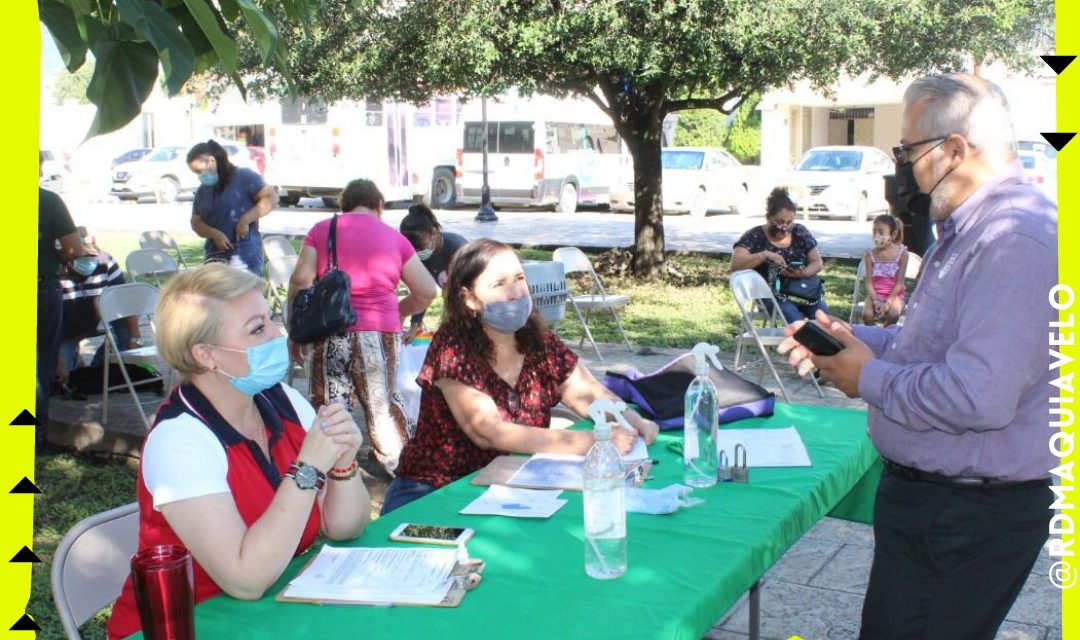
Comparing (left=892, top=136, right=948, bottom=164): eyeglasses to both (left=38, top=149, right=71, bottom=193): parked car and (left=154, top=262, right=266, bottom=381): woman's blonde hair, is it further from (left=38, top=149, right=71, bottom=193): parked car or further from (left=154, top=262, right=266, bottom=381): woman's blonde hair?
(left=38, top=149, right=71, bottom=193): parked car

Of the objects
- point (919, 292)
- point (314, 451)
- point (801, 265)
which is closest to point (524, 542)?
point (314, 451)

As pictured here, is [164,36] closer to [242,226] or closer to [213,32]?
[213,32]

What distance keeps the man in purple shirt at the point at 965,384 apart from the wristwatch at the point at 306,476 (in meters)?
1.21

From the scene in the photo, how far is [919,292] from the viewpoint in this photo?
239 centimetres

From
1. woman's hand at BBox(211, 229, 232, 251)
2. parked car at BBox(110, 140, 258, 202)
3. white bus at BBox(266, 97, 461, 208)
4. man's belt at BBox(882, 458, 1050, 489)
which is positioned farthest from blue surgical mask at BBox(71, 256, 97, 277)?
parked car at BBox(110, 140, 258, 202)

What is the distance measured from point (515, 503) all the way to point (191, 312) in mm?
947

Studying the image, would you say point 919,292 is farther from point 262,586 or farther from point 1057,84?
point 262,586

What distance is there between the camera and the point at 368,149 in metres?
25.1

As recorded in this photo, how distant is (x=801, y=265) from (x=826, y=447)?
5.15 metres

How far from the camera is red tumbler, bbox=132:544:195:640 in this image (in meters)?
1.78

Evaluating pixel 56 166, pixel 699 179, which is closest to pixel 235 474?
pixel 699 179

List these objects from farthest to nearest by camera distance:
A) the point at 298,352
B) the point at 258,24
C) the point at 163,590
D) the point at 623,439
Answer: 1. the point at 298,352
2. the point at 623,439
3. the point at 258,24
4. the point at 163,590

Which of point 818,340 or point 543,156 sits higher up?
point 543,156

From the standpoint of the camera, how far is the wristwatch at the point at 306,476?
2297 mm
